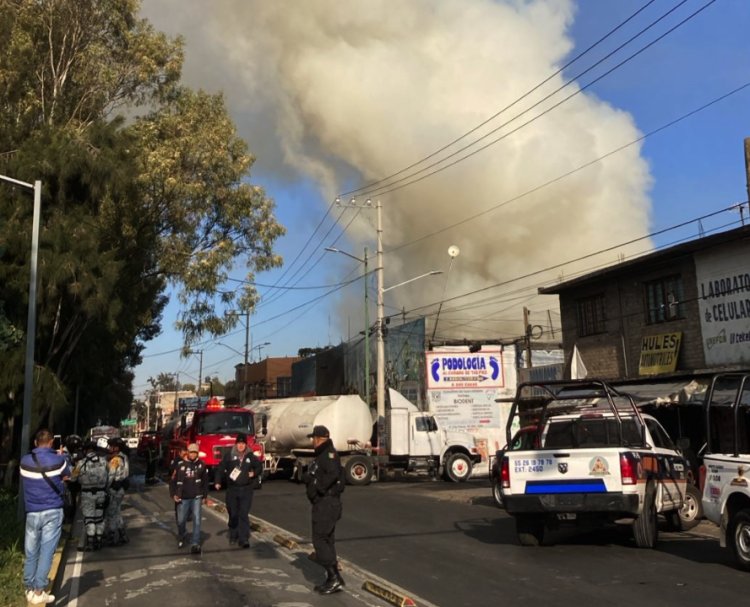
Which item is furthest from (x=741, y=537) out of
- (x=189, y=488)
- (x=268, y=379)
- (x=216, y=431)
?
(x=268, y=379)

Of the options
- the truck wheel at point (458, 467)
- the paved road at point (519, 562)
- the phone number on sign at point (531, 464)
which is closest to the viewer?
the paved road at point (519, 562)

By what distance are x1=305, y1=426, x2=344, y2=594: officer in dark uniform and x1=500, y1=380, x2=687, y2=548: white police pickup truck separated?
336cm

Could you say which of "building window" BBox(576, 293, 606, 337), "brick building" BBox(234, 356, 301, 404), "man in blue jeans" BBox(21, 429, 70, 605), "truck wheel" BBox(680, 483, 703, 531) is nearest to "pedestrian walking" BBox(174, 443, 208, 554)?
"man in blue jeans" BBox(21, 429, 70, 605)

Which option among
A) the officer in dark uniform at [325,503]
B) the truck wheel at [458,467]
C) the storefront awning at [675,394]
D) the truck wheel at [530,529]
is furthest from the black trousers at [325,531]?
the truck wheel at [458,467]

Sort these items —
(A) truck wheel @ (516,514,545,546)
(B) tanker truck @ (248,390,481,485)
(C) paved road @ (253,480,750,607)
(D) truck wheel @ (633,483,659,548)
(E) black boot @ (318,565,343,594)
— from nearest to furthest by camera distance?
(C) paved road @ (253,480,750,607) → (E) black boot @ (318,565,343,594) → (D) truck wheel @ (633,483,659,548) → (A) truck wheel @ (516,514,545,546) → (B) tanker truck @ (248,390,481,485)

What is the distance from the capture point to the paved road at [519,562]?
7340 millimetres

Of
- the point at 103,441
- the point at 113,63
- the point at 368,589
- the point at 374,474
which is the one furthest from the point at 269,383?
the point at 368,589

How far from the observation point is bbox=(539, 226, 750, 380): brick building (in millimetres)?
18766

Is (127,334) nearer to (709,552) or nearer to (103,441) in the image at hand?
(103,441)

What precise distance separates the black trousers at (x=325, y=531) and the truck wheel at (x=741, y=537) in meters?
4.69

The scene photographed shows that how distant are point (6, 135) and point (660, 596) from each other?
17.9 m

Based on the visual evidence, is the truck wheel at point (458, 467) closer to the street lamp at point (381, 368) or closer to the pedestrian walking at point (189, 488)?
the street lamp at point (381, 368)

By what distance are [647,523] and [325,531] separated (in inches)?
191

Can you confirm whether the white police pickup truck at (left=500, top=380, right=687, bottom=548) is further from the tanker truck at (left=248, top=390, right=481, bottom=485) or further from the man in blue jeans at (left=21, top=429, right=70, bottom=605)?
the tanker truck at (left=248, top=390, right=481, bottom=485)
